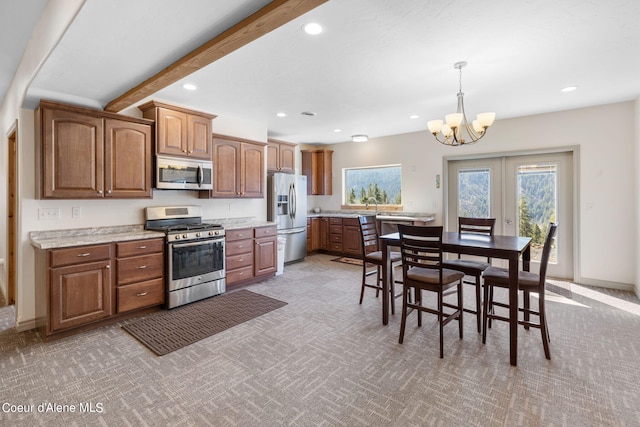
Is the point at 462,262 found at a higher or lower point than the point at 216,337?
higher

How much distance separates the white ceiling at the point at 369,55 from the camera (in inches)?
81.0

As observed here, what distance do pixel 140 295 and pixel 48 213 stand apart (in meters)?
1.27

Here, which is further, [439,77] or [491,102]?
[491,102]

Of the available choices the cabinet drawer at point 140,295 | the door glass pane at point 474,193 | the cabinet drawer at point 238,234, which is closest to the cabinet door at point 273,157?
the cabinet drawer at point 238,234

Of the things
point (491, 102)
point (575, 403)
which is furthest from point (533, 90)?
point (575, 403)

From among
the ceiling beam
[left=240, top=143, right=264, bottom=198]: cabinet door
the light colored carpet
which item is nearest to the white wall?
Answer: the light colored carpet

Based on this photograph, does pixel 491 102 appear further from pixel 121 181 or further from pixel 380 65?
pixel 121 181

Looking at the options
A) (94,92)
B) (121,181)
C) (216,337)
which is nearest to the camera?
(216,337)

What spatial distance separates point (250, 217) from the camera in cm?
524

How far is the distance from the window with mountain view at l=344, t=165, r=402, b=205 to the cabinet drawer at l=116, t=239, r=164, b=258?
15.3ft

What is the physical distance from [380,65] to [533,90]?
2111 millimetres

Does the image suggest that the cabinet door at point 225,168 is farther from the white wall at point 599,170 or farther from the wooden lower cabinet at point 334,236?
the white wall at point 599,170

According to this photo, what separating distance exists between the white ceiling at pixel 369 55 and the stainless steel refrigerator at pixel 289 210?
1.64 metres

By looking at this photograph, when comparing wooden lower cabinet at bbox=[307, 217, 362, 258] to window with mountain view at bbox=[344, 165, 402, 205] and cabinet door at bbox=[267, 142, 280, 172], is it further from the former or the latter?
cabinet door at bbox=[267, 142, 280, 172]
